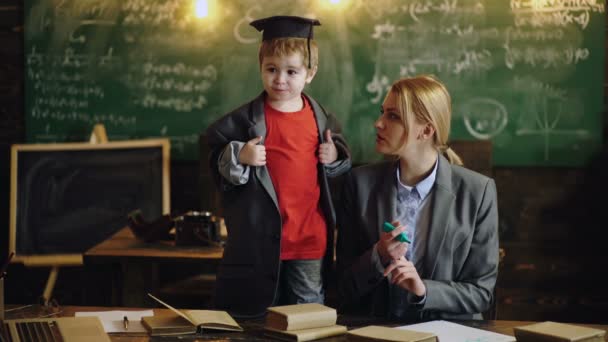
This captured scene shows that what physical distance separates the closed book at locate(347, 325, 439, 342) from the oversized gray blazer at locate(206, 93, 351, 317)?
2.63 ft

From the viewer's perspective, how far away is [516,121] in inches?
178

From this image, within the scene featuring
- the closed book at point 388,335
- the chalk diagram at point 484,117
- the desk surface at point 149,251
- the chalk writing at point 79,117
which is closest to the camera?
the closed book at point 388,335

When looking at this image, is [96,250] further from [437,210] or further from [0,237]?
[0,237]

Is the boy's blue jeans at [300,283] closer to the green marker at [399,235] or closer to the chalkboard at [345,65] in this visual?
the green marker at [399,235]

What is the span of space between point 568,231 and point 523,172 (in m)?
0.40

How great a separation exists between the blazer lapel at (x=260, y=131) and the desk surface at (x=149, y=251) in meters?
0.69

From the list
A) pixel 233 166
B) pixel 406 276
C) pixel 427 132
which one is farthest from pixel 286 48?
pixel 406 276

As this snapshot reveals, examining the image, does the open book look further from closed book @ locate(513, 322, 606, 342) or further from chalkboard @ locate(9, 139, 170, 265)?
chalkboard @ locate(9, 139, 170, 265)

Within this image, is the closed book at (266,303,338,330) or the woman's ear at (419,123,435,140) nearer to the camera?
the closed book at (266,303,338,330)

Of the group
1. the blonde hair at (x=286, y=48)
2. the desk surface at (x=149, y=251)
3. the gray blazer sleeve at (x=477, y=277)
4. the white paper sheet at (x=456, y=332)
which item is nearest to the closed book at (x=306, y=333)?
the white paper sheet at (x=456, y=332)

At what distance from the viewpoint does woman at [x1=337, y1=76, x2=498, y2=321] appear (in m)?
2.27

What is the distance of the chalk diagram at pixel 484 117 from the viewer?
4527 millimetres

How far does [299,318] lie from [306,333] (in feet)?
0.13

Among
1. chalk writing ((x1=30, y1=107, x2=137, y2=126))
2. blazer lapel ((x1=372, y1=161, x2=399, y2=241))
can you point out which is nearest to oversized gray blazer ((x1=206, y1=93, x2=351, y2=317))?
blazer lapel ((x1=372, y1=161, x2=399, y2=241))
